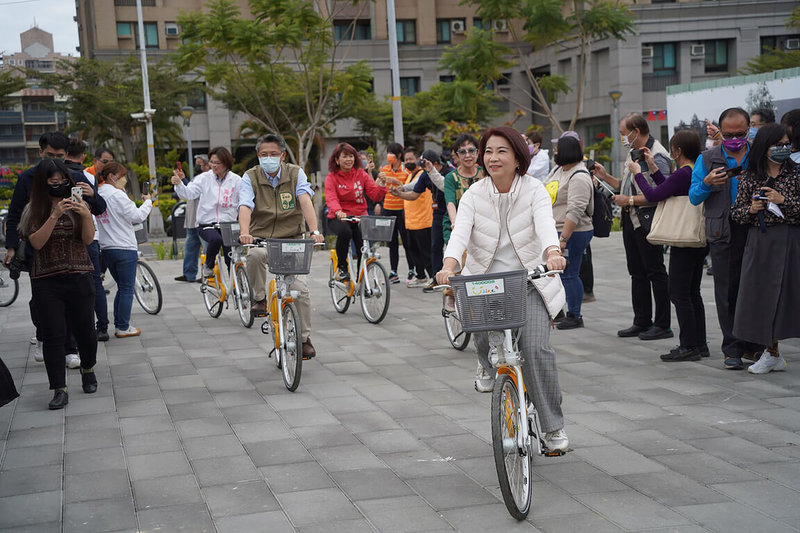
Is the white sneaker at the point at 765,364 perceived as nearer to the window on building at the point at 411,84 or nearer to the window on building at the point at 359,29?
the window on building at the point at 359,29

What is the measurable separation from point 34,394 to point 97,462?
2351mm

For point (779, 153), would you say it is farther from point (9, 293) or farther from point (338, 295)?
point (9, 293)

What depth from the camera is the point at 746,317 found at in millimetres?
7328

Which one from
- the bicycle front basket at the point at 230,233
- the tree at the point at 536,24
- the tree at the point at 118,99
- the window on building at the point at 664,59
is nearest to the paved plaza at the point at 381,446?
the bicycle front basket at the point at 230,233

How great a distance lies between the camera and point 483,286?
13.6 ft

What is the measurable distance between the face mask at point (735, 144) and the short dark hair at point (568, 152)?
6.75 ft

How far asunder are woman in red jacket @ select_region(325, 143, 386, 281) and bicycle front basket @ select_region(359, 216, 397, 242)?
55 cm

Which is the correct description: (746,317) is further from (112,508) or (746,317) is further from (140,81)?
(140,81)

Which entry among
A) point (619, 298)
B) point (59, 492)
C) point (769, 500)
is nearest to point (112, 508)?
point (59, 492)

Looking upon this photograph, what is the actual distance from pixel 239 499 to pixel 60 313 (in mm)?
2992

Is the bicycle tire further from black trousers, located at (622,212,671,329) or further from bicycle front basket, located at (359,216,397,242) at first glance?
black trousers, located at (622,212,671,329)

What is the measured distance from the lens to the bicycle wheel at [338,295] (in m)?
11.5

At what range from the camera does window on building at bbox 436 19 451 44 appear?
52.0 metres

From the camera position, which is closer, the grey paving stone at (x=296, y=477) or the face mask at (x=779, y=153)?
the grey paving stone at (x=296, y=477)
